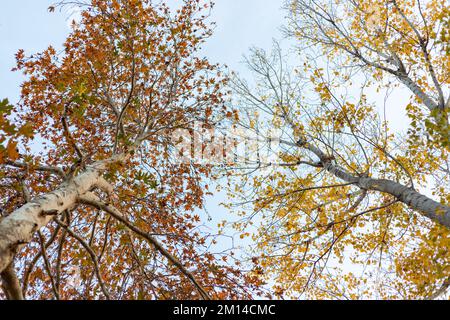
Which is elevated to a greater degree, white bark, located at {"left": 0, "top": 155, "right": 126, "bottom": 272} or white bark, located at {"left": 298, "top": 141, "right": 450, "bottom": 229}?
white bark, located at {"left": 298, "top": 141, "right": 450, "bottom": 229}

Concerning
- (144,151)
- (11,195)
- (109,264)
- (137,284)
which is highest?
(144,151)

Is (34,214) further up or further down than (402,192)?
further down

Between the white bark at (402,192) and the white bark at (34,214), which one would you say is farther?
Answer: the white bark at (402,192)

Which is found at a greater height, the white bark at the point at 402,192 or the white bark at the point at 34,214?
the white bark at the point at 402,192

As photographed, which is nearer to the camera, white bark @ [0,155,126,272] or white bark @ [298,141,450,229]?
white bark @ [0,155,126,272]

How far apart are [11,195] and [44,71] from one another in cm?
273

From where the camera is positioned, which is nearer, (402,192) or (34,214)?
(34,214)

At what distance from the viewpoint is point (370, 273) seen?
20.0 ft
